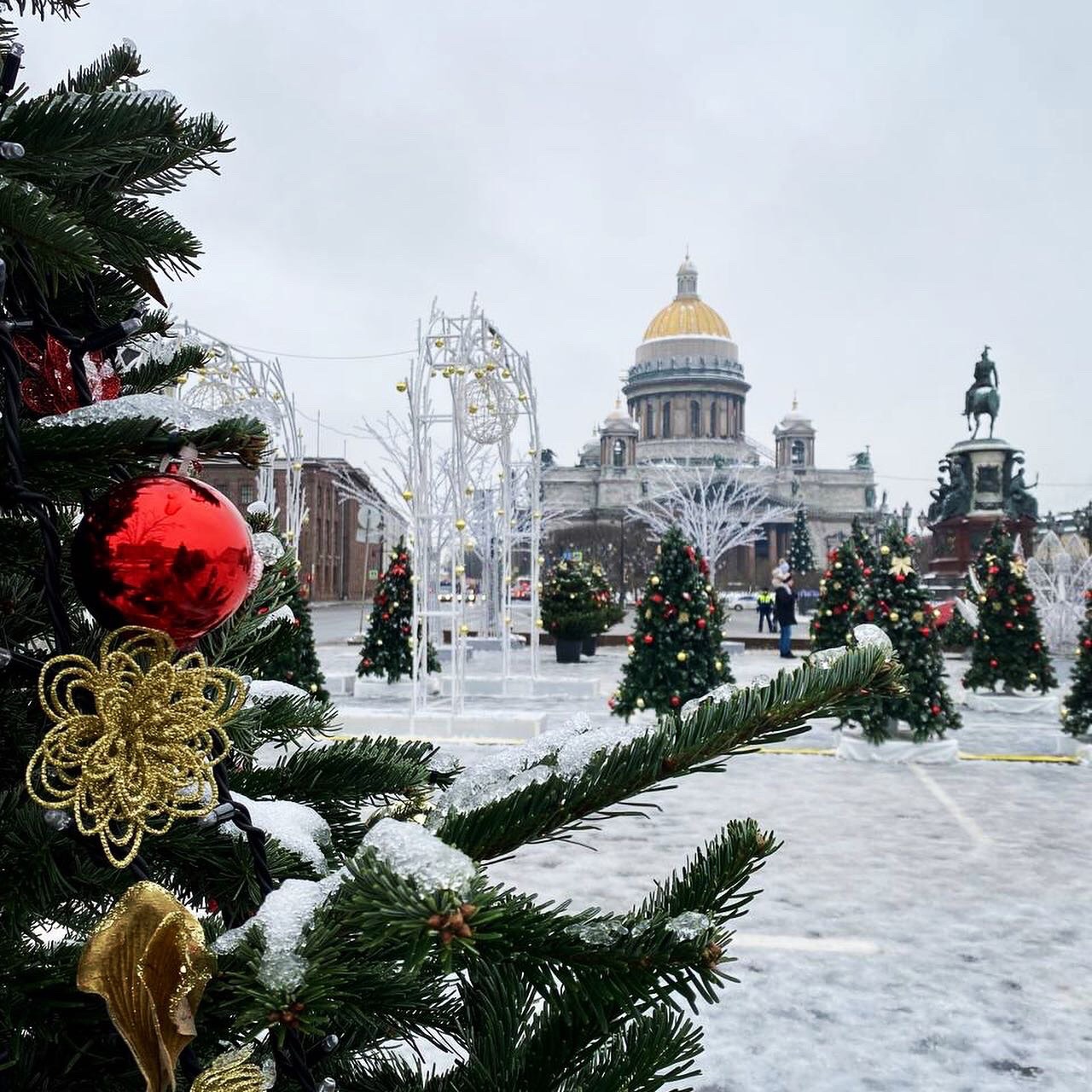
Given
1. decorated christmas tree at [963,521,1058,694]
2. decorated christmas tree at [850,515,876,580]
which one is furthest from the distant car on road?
decorated christmas tree at [963,521,1058,694]

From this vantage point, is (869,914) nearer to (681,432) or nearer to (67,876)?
(67,876)

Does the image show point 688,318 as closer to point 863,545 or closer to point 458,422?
point 863,545

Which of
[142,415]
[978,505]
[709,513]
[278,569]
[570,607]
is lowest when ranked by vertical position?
[570,607]

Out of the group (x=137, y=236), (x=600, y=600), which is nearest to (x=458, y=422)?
(x=137, y=236)

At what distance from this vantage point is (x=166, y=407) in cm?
79

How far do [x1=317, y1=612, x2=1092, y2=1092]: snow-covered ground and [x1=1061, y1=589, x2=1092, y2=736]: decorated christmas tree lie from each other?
0.96 m

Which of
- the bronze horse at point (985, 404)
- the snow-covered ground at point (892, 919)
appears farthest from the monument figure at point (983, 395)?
the snow-covered ground at point (892, 919)

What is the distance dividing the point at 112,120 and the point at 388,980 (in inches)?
32.5

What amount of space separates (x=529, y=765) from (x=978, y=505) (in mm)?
29173

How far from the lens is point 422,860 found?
0.56m

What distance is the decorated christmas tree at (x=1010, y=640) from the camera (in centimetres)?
1250

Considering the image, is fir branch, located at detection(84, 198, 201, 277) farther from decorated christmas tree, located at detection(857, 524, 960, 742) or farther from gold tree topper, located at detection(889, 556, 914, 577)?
gold tree topper, located at detection(889, 556, 914, 577)

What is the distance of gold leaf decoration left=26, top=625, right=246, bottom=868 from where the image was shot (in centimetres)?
69

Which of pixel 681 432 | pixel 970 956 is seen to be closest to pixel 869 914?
pixel 970 956
